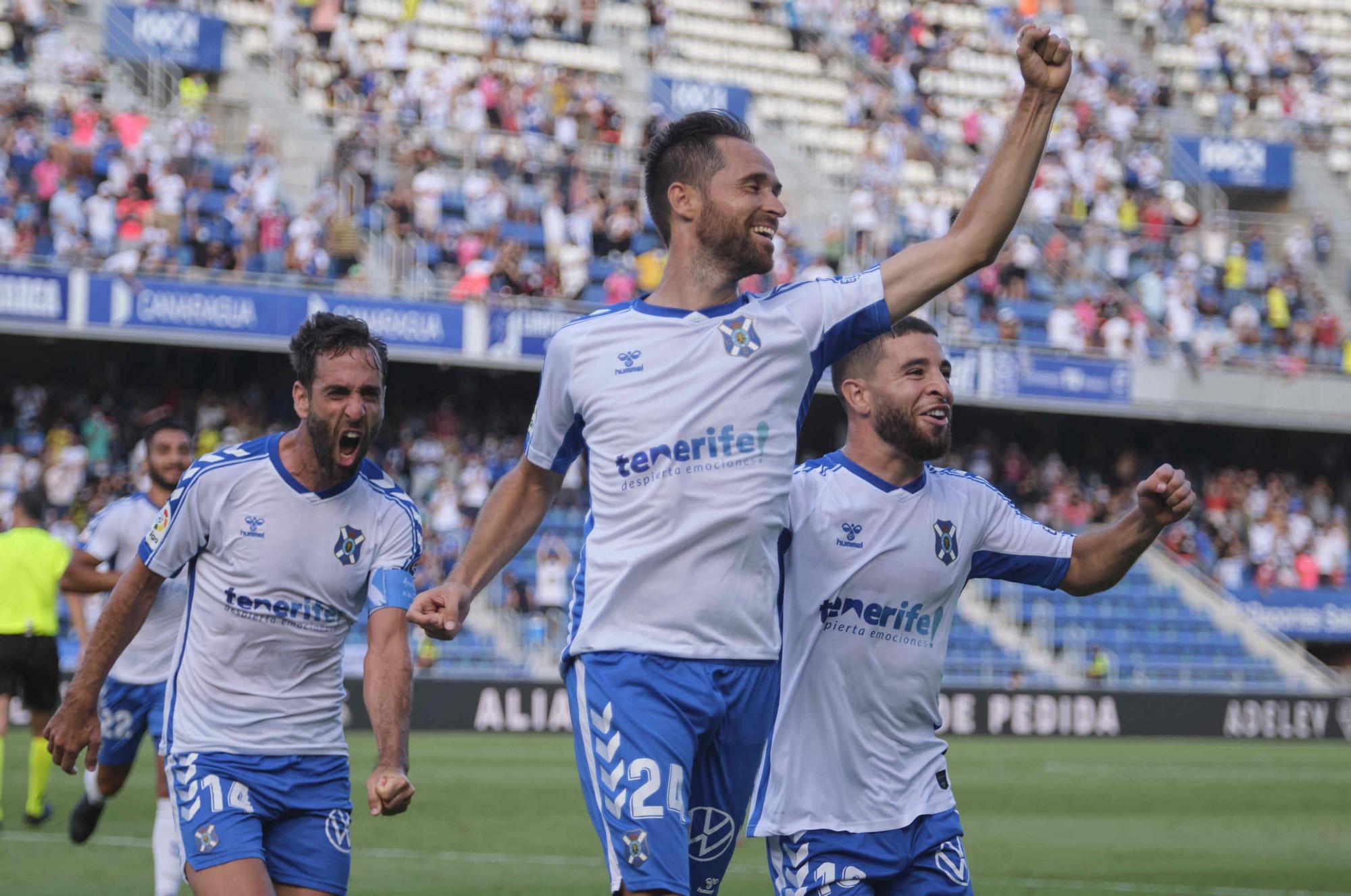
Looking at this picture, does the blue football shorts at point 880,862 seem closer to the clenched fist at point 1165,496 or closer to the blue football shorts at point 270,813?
the clenched fist at point 1165,496

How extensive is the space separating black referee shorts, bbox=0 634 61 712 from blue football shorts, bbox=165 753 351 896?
27.8 feet

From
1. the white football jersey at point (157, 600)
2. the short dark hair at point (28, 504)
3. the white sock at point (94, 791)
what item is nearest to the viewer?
the white football jersey at point (157, 600)

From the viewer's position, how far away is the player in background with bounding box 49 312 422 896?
589 centimetres

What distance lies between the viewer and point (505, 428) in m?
29.8

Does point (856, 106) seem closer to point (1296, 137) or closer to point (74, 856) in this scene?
point (1296, 137)

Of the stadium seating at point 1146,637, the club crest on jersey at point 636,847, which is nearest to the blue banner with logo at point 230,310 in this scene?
the stadium seating at point 1146,637

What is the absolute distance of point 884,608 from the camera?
5.60 meters

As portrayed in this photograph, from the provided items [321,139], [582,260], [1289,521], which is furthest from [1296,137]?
[321,139]

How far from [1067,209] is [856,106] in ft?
14.7

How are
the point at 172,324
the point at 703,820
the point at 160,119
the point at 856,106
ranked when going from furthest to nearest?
the point at 856,106, the point at 160,119, the point at 172,324, the point at 703,820

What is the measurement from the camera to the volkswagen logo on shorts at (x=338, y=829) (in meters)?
5.95

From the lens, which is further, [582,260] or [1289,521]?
[1289,521]

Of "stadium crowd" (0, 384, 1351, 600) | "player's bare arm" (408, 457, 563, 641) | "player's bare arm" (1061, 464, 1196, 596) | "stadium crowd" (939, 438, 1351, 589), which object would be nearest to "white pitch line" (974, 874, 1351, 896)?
"player's bare arm" (1061, 464, 1196, 596)

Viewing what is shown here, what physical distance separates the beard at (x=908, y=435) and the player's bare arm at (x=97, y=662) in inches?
93.6
